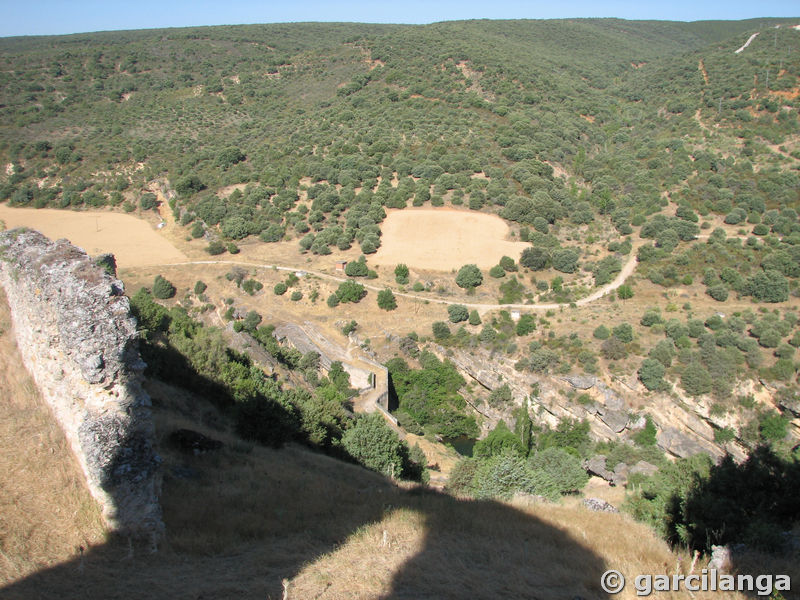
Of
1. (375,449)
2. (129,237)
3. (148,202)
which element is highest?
(148,202)

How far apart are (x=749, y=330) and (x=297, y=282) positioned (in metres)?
28.5

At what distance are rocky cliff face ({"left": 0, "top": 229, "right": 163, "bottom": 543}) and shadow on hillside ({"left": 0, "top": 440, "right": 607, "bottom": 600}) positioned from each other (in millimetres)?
742

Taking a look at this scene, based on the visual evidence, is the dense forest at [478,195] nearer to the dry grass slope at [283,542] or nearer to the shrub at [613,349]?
the shrub at [613,349]

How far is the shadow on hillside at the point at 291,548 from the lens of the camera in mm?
7320

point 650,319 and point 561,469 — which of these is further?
point 650,319

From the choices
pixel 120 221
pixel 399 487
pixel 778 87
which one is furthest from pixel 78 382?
pixel 778 87

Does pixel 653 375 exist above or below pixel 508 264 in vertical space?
below

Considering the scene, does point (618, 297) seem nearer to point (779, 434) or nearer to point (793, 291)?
point (793, 291)

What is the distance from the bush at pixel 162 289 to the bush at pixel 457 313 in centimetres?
1972

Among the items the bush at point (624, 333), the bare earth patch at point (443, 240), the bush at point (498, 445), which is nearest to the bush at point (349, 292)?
the bare earth patch at point (443, 240)

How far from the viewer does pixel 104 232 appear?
44.8m

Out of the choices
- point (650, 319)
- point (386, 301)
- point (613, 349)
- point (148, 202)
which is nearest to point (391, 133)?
point (148, 202)

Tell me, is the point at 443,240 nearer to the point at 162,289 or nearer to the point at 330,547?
the point at 162,289

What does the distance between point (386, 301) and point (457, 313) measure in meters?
4.77
